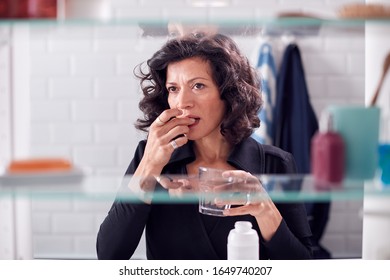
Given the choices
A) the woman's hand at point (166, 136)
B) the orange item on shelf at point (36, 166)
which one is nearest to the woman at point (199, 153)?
the woman's hand at point (166, 136)

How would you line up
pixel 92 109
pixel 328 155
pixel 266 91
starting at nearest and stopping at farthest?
pixel 328 155
pixel 92 109
pixel 266 91

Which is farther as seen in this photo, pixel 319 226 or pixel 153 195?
pixel 319 226

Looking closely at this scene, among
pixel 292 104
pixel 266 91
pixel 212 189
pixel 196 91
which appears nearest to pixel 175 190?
pixel 212 189

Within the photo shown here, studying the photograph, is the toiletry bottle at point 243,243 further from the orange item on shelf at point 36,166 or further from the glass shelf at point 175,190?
the orange item on shelf at point 36,166

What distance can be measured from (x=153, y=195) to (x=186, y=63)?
207 mm

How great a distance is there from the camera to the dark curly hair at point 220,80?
761 mm

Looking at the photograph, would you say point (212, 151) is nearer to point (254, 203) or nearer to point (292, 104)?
point (254, 203)

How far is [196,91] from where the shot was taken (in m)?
0.76

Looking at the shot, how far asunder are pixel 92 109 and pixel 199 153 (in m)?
0.21

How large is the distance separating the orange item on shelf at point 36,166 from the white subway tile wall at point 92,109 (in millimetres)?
70
